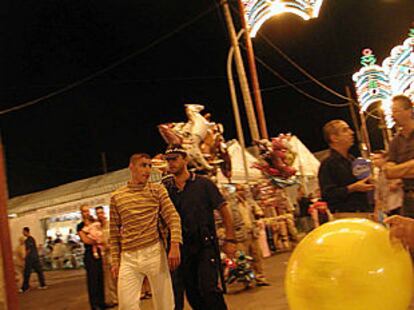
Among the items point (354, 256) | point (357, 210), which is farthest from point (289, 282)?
point (357, 210)

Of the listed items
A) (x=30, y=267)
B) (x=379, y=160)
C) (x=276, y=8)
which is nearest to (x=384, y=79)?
(x=276, y=8)

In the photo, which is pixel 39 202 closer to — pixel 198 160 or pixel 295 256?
pixel 198 160

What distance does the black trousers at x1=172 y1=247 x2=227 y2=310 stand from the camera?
489 cm

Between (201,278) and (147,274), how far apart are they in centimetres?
50

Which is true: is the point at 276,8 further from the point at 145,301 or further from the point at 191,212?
the point at 191,212

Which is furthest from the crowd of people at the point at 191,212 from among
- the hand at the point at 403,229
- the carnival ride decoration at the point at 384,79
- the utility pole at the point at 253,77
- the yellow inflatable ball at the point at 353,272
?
the carnival ride decoration at the point at 384,79

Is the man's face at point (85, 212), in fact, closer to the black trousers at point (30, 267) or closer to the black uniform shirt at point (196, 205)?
the black uniform shirt at point (196, 205)

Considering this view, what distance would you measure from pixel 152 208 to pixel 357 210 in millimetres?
1903

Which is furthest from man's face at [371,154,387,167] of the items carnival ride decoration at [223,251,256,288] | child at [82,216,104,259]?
child at [82,216,104,259]

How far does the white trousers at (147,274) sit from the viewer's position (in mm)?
4703

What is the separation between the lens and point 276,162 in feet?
33.3

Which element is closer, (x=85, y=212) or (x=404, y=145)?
(x=404, y=145)

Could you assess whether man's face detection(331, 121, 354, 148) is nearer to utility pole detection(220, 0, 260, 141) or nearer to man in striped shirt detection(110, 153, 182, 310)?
man in striped shirt detection(110, 153, 182, 310)

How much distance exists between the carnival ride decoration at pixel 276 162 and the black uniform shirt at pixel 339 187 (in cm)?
501
